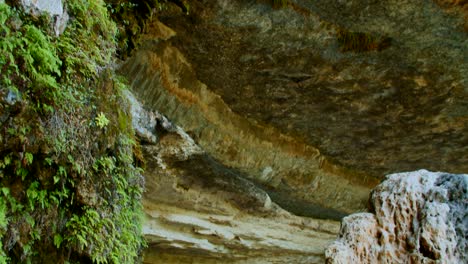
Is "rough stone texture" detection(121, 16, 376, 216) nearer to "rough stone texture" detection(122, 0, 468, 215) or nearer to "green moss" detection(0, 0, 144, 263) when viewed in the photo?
"rough stone texture" detection(122, 0, 468, 215)

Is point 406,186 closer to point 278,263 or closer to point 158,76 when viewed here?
point 158,76

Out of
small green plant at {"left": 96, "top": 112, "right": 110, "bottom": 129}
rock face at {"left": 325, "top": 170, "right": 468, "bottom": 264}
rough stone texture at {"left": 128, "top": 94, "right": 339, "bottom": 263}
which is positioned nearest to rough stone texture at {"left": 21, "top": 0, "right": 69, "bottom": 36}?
small green plant at {"left": 96, "top": 112, "right": 110, "bottom": 129}

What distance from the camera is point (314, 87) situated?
639cm

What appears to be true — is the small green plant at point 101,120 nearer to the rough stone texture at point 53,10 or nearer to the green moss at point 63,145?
the green moss at point 63,145

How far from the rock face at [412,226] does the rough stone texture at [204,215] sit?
296cm

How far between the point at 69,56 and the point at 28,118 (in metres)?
0.62

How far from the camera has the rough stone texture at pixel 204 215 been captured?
598 centimetres

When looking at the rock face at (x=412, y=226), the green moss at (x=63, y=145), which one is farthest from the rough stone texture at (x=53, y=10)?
the rock face at (x=412, y=226)

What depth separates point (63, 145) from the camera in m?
3.07

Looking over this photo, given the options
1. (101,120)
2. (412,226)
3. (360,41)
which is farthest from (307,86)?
(101,120)

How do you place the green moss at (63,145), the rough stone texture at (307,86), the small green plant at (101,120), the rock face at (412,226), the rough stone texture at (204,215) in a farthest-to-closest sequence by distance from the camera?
the rough stone texture at (204,215) → the rough stone texture at (307,86) → the small green plant at (101,120) → the rock face at (412,226) → the green moss at (63,145)

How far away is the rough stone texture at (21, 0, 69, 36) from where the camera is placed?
2.98 m

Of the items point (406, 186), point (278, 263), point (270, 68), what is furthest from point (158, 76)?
point (278, 263)

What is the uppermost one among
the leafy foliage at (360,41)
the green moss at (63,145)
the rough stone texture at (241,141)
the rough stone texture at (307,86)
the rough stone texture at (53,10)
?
the leafy foliage at (360,41)
